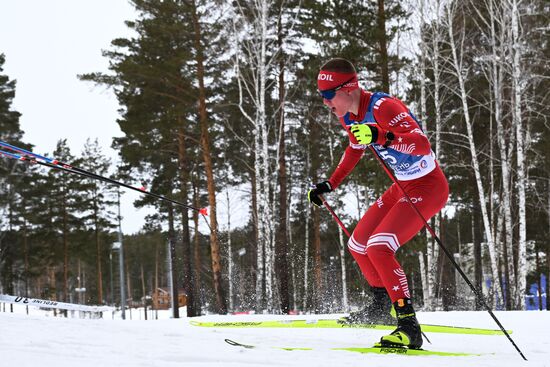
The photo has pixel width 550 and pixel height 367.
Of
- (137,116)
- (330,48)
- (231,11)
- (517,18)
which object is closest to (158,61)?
(137,116)

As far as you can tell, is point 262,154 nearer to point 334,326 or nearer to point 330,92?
point 334,326

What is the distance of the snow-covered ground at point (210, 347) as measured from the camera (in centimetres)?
256

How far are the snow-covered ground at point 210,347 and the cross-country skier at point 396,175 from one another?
1.63 ft

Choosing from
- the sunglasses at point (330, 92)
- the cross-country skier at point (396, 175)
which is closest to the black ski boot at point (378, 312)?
the cross-country skier at point (396, 175)

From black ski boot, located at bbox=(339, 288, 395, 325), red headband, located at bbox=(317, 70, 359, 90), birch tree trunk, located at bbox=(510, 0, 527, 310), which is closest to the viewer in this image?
red headband, located at bbox=(317, 70, 359, 90)

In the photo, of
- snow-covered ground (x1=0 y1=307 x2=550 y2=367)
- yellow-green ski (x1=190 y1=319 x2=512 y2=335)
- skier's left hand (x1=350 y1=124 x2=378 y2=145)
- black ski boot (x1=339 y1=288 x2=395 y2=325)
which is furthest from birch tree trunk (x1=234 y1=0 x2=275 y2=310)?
skier's left hand (x1=350 y1=124 x2=378 y2=145)

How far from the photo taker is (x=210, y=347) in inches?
129

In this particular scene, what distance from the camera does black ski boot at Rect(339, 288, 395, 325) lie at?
4168mm

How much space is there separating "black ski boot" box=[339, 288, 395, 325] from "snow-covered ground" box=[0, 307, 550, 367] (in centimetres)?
13

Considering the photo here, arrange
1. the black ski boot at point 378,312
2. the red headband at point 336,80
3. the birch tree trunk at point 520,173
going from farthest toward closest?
1. the birch tree trunk at point 520,173
2. the black ski boot at point 378,312
3. the red headband at point 336,80

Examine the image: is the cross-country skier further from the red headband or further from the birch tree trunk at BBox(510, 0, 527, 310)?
the birch tree trunk at BBox(510, 0, 527, 310)

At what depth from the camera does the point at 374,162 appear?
13539 mm

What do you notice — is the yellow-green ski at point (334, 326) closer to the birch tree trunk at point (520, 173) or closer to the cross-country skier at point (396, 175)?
the cross-country skier at point (396, 175)

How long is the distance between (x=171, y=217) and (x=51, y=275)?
3287 centimetres
